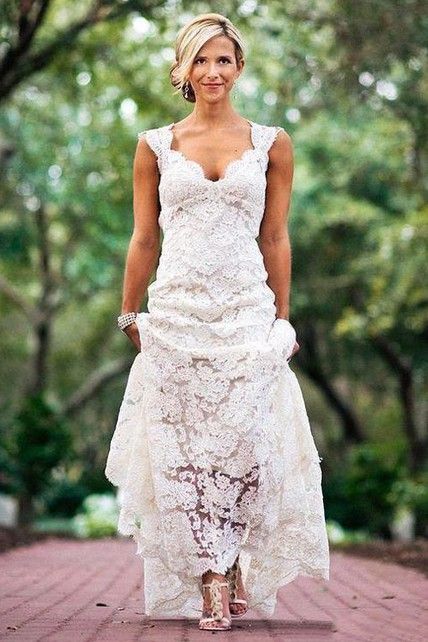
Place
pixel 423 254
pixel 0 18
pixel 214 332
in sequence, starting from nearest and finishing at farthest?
pixel 214 332
pixel 0 18
pixel 423 254

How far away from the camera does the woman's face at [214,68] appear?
664 cm

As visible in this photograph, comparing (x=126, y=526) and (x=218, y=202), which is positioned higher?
(x=218, y=202)

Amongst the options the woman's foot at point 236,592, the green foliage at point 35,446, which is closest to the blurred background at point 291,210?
the green foliage at point 35,446

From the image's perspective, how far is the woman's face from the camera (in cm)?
664

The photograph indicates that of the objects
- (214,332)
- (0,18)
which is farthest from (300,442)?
(0,18)

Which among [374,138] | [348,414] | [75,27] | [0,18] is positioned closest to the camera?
[0,18]

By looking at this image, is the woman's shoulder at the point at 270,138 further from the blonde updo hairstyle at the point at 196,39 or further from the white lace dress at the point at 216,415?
the blonde updo hairstyle at the point at 196,39

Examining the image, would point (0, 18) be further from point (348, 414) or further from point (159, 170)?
point (348, 414)

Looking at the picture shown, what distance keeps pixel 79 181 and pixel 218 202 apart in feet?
68.6

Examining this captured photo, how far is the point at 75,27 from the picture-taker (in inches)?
634

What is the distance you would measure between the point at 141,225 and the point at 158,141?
1.29ft

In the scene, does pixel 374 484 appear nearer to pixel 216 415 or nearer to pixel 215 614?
pixel 216 415

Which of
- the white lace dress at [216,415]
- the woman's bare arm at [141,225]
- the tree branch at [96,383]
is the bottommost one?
the white lace dress at [216,415]

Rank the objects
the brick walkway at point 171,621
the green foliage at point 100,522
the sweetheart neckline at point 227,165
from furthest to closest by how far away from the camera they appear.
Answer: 1. the green foliage at point 100,522
2. the sweetheart neckline at point 227,165
3. the brick walkway at point 171,621
